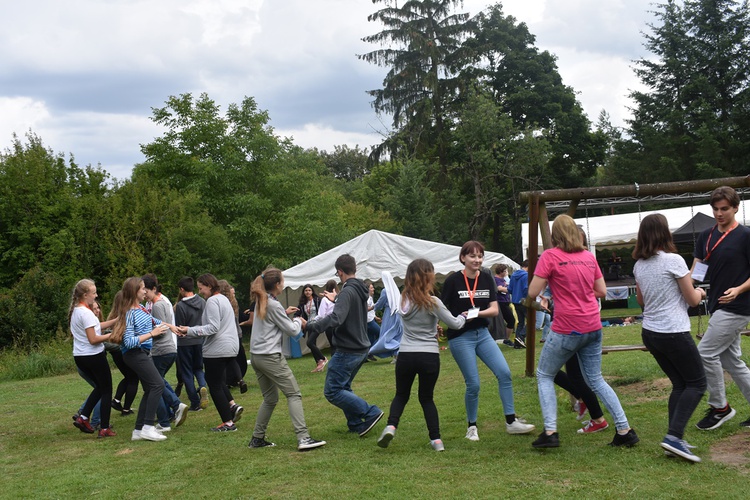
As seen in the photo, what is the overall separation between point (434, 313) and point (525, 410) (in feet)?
7.55

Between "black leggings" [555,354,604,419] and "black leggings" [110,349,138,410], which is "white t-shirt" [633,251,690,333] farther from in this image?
"black leggings" [110,349,138,410]

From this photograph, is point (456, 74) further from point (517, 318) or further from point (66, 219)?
Result: point (517, 318)

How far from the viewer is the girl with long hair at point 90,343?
8.05m

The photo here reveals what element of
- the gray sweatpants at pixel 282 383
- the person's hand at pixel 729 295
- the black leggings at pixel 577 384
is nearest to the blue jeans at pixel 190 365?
the gray sweatpants at pixel 282 383

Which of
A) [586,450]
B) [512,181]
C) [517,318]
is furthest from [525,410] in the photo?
[512,181]

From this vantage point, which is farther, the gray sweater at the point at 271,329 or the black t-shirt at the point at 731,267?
the gray sweater at the point at 271,329

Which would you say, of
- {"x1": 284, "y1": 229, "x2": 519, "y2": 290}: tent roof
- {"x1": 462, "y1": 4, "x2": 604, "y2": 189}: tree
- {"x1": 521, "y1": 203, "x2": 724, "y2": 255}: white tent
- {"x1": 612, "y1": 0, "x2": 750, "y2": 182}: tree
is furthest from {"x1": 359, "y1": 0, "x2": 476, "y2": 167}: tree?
A: {"x1": 284, "y1": 229, "x2": 519, "y2": 290}: tent roof

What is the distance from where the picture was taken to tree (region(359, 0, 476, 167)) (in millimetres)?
41125

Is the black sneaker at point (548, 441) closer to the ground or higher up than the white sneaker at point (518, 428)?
higher up

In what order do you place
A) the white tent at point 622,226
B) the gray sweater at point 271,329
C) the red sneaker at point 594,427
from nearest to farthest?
the red sneaker at point 594,427
the gray sweater at point 271,329
the white tent at point 622,226

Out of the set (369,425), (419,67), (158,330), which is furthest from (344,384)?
(419,67)

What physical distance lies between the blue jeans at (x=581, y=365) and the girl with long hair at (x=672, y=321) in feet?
1.40

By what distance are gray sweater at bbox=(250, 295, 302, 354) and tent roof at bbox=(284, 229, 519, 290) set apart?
11.0 m

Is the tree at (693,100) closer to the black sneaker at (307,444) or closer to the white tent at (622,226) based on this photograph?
the white tent at (622,226)
